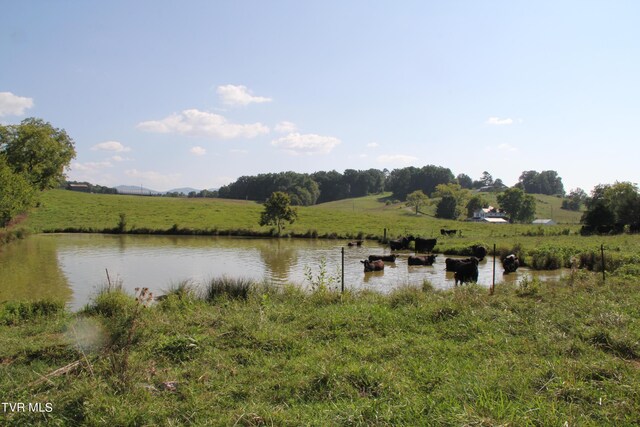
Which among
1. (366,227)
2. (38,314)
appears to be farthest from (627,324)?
(366,227)

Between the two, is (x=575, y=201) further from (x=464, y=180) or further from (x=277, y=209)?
(x=277, y=209)

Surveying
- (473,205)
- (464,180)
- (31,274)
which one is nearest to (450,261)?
(31,274)

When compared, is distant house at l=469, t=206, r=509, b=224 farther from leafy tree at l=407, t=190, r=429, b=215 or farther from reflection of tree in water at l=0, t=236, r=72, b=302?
reflection of tree in water at l=0, t=236, r=72, b=302

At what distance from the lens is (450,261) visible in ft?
69.4

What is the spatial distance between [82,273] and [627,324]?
2087 centimetres

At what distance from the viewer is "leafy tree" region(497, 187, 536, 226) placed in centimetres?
9138

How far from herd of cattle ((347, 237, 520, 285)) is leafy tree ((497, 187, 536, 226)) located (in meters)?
66.6

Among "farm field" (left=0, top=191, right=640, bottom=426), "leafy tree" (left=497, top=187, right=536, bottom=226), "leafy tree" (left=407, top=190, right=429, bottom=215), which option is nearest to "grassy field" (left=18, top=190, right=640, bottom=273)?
"farm field" (left=0, top=191, right=640, bottom=426)

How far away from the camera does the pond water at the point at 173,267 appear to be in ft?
55.2

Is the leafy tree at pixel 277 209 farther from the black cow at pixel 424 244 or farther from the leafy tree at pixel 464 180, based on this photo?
the leafy tree at pixel 464 180

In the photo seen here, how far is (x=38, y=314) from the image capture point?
985 cm

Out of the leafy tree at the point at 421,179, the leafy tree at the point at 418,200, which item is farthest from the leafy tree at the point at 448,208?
the leafy tree at the point at 421,179

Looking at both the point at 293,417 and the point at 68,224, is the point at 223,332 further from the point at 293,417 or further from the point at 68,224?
the point at 68,224

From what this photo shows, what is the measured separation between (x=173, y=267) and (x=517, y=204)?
8426cm
